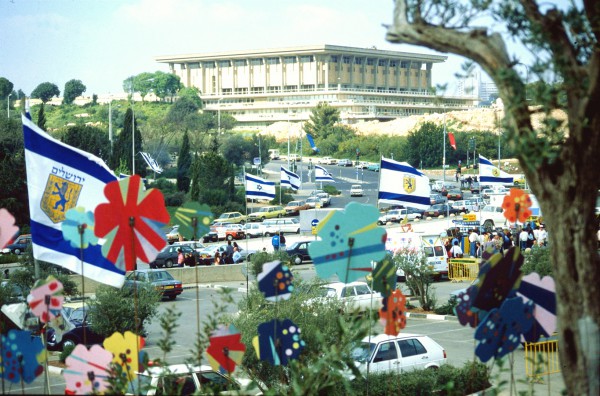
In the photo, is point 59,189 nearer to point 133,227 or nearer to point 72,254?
point 72,254

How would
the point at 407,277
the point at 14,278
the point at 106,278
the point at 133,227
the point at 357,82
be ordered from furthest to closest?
the point at 357,82
the point at 407,277
the point at 14,278
the point at 106,278
the point at 133,227

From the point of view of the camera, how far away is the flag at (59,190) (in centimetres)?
923

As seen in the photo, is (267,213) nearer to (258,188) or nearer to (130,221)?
(258,188)

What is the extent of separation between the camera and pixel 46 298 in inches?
305

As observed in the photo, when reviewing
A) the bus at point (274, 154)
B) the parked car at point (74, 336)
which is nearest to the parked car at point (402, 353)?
the parked car at point (74, 336)

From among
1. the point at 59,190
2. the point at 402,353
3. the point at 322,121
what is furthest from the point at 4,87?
the point at 59,190

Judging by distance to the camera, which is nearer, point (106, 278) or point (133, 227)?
point (133, 227)

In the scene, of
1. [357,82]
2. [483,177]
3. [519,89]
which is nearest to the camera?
[519,89]

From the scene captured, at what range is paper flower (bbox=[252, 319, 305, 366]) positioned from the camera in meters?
8.60

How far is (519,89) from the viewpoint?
662 cm

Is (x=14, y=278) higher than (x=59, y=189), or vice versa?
(x=59, y=189)

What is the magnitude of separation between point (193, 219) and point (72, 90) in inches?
5895

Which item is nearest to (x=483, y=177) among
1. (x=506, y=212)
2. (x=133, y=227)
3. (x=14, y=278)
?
(x=14, y=278)

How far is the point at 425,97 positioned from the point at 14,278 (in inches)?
5113
